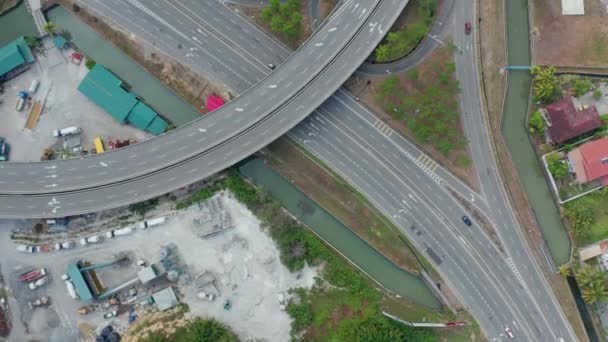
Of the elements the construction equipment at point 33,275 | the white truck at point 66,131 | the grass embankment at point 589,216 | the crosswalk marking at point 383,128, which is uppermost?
the white truck at point 66,131

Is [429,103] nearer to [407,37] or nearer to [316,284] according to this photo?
[407,37]

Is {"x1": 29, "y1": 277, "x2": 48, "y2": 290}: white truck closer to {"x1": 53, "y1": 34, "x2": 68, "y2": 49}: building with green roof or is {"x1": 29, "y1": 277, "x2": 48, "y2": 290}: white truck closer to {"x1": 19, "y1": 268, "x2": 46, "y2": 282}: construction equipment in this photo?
{"x1": 19, "y1": 268, "x2": 46, "y2": 282}: construction equipment

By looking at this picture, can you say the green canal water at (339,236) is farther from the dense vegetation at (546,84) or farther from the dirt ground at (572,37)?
the dirt ground at (572,37)

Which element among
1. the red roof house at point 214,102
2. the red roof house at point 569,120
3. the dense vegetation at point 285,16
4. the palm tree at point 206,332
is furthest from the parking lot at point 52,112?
the red roof house at point 569,120

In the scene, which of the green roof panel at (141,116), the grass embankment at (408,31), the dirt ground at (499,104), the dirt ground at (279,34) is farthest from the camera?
the dirt ground at (279,34)

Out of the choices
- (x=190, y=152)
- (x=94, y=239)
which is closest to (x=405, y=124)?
(x=190, y=152)

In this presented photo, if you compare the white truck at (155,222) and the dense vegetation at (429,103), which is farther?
the dense vegetation at (429,103)

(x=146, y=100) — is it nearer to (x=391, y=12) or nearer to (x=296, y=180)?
(x=296, y=180)
